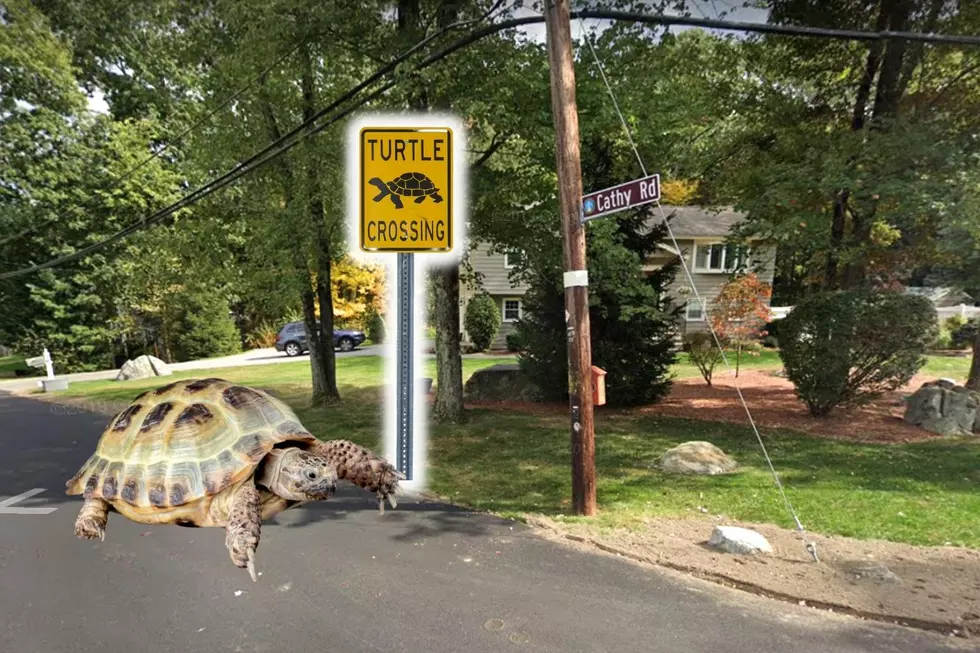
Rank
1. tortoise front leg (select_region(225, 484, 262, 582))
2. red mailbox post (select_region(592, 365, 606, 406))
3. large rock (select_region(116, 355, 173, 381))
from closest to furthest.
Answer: tortoise front leg (select_region(225, 484, 262, 582)), red mailbox post (select_region(592, 365, 606, 406)), large rock (select_region(116, 355, 173, 381))

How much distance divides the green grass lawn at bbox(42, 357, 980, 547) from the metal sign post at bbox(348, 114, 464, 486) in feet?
11.4

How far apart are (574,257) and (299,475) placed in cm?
458

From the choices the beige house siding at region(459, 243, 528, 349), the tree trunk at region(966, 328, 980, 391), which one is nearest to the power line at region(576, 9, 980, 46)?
the tree trunk at region(966, 328, 980, 391)

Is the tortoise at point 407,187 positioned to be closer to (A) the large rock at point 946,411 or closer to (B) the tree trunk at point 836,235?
(B) the tree trunk at point 836,235

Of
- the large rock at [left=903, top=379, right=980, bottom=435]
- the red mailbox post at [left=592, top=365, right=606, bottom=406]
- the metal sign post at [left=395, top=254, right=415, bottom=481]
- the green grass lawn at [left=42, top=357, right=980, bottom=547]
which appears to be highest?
the metal sign post at [left=395, top=254, right=415, bottom=481]

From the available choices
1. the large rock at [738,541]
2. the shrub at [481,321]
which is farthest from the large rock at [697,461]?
the shrub at [481,321]

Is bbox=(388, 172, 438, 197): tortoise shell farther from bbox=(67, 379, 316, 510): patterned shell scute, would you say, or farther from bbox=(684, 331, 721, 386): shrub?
bbox=(684, 331, 721, 386): shrub

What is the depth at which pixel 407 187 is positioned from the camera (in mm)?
1498

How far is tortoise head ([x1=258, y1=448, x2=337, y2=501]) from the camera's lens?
139cm

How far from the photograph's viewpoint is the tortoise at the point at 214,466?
141cm

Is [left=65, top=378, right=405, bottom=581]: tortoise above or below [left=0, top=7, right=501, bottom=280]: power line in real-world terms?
below

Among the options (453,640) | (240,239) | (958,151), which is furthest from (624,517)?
(240,239)

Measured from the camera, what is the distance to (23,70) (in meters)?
21.4

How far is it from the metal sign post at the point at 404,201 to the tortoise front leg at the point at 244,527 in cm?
56
